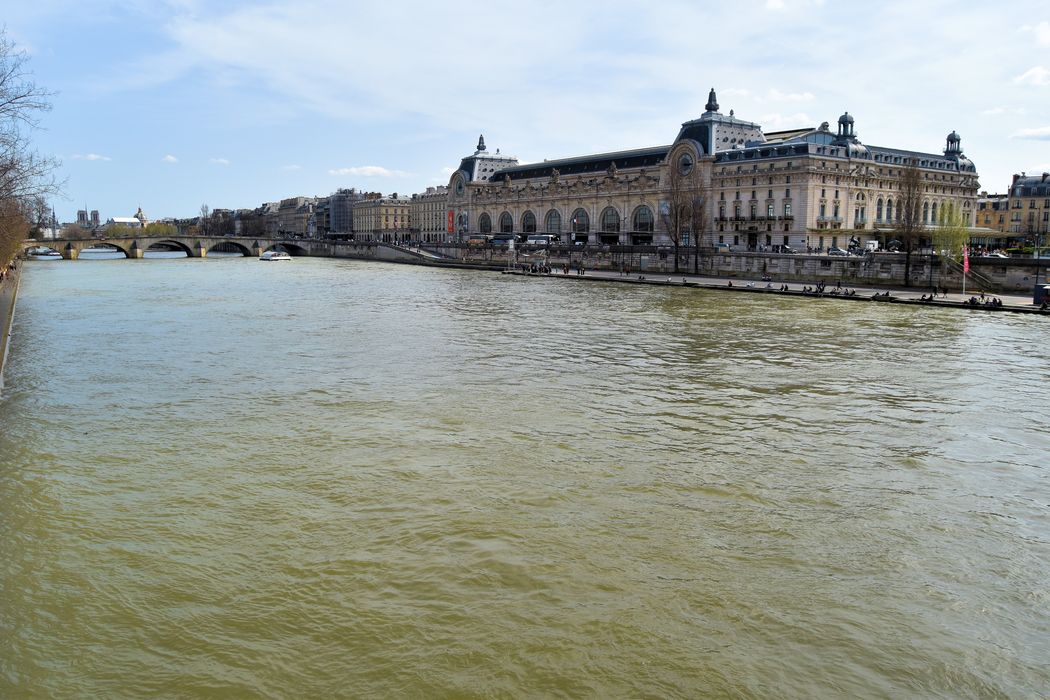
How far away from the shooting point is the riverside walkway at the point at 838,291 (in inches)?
1604

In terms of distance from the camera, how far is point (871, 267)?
2083 inches

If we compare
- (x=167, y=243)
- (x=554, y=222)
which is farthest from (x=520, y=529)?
(x=167, y=243)

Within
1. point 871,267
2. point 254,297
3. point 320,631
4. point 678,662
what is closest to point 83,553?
point 320,631

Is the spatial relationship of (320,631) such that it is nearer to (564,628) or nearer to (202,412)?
(564,628)

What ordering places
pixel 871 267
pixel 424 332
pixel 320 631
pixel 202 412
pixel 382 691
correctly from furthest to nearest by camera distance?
pixel 871 267 < pixel 424 332 < pixel 202 412 < pixel 320 631 < pixel 382 691

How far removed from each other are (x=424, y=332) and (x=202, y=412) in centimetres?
1477

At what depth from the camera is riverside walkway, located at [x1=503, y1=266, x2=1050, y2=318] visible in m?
40.8

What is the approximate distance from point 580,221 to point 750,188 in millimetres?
28612

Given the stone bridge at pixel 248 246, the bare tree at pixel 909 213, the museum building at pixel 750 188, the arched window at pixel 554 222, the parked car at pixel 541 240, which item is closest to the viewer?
the bare tree at pixel 909 213

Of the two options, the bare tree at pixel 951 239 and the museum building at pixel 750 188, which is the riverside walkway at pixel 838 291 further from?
the museum building at pixel 750 188

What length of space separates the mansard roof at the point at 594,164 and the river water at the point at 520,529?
265ft

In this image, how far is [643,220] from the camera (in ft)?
324

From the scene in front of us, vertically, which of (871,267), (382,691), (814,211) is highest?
(814,211)

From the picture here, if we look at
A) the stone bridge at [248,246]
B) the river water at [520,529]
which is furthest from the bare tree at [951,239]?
the stone bridge at [248,246]
